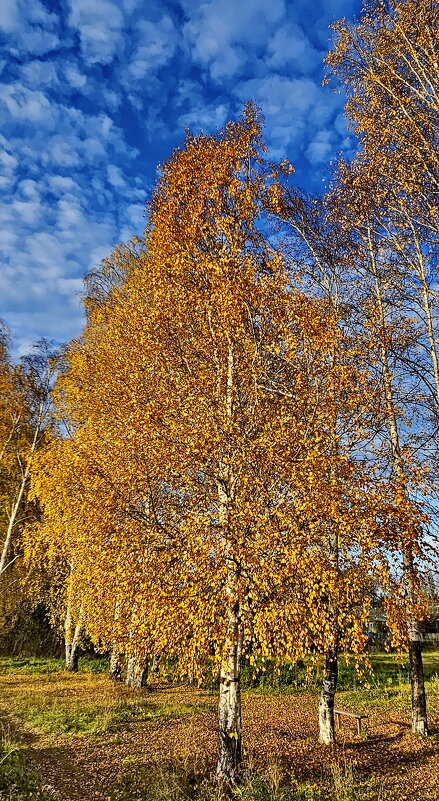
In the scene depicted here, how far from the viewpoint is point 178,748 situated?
8805 millimetres

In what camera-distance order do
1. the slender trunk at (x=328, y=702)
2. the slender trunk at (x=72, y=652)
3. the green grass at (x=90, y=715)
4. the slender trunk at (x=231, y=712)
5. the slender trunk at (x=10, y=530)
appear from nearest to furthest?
1. the slender trunk at (x=231, y=712)
2. the slender trunk at (x=328, y=702)
3. the green grass at (x=90, y=715)
4. the slender trunk at (x=10, y=530)
5. the slender trunk at (x=72, y=652)

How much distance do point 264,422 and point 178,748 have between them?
6.94 metres

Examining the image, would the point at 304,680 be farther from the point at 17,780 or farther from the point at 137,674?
the point at 17,780

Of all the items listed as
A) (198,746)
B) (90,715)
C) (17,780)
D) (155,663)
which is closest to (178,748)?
(198,746)

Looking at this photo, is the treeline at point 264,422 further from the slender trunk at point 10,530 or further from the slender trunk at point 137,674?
the slender trunk at point 137,674

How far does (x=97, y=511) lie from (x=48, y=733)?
5.62 m

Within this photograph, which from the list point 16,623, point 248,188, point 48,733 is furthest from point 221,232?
point 16,623

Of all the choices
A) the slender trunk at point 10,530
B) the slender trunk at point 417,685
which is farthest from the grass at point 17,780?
the slender trunk at point 10,530

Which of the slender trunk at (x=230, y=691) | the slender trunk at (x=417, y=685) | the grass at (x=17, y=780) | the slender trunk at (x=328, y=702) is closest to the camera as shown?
the grass at (x=17, y=780)

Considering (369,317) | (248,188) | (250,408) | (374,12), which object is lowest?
(250,408)

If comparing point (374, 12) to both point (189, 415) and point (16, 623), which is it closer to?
point (189, 415)

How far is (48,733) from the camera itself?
978cm

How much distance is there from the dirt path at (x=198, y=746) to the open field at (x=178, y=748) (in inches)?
0.9

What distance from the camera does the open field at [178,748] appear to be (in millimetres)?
6664
